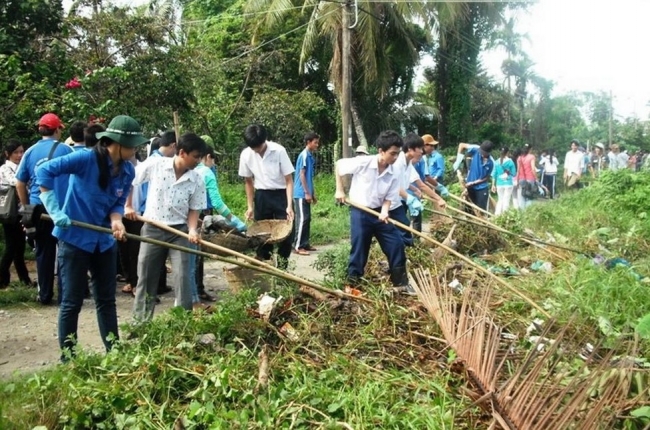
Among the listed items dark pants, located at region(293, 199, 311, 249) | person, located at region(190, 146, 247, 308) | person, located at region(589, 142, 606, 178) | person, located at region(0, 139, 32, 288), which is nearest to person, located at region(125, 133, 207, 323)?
person, located at region(190, 146, 247, 308)

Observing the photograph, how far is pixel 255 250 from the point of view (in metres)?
5.98

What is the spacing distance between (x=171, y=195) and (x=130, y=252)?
186cm

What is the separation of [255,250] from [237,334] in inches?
72.7

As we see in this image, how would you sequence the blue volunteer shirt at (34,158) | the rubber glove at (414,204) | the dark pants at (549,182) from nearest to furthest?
the blue volunteer shirt at (34,158) → the rubber glove at (414,204) → the dark pants at (549,182)

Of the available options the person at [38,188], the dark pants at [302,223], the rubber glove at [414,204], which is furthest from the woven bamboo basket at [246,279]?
the dark pants at [302,223]

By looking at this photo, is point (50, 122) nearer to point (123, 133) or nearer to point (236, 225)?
point (236, 225)

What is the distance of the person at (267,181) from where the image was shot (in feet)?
20.5

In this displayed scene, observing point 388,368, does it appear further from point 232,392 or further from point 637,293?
point 637,293

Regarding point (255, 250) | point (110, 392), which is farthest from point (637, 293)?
point (110, 392)

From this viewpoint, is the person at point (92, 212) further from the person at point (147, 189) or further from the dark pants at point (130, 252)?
the dark pants at point (130, 252)

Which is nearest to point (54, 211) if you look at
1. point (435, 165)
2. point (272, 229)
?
point (272, 229)

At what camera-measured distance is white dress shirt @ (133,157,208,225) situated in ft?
15.7

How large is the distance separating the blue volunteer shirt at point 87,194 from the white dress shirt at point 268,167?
2.15m

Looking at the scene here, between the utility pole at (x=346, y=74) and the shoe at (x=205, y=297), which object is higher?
the utility pole at (x=346, y=74)
